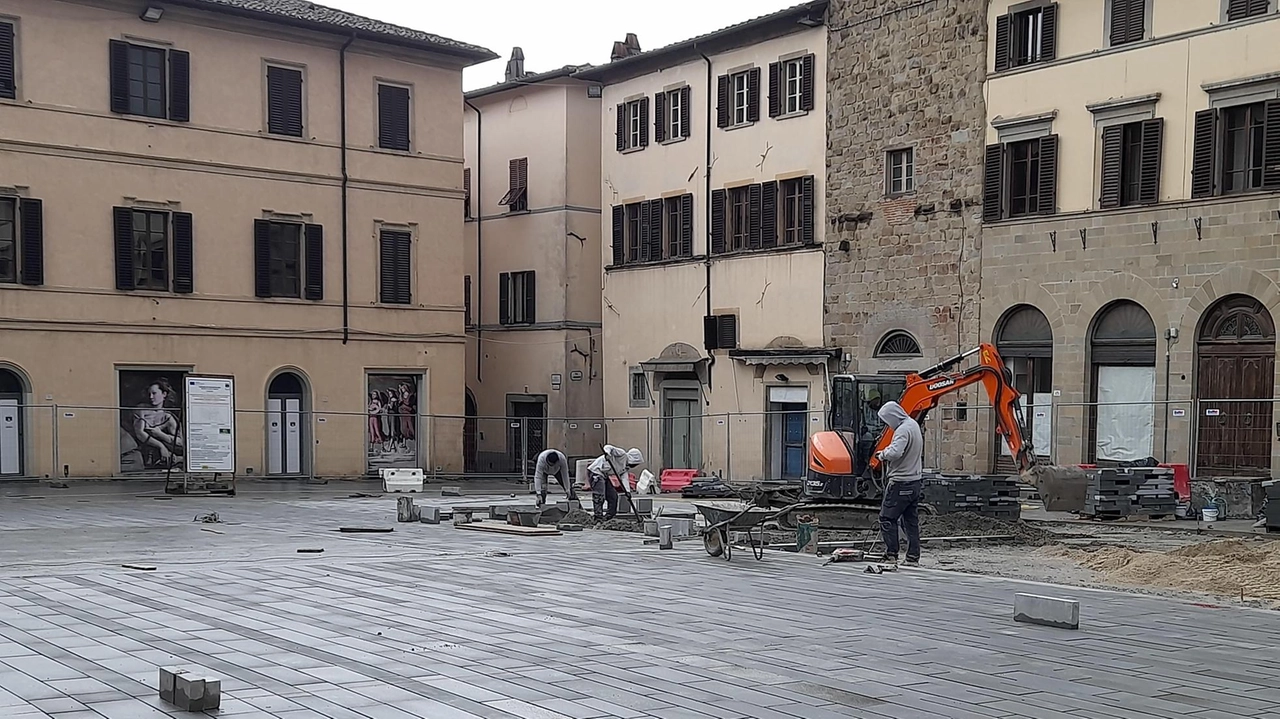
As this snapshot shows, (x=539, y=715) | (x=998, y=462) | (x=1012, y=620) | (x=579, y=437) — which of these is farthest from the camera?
(x=579, y=437)

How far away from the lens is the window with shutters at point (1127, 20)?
2748cm

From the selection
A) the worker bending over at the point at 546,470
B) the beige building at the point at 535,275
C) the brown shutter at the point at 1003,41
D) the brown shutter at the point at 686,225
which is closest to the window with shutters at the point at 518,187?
the beige building at the point at 535,275

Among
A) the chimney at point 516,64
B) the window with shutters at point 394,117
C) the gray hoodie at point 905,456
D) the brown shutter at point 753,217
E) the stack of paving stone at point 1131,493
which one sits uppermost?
the chimney at point 516,64

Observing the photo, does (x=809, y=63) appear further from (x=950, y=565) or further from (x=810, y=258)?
(x=950, y=565)

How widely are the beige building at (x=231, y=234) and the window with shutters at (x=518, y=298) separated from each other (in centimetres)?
449

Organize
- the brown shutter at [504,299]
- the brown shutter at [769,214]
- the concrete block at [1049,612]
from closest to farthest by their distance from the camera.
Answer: the concrete block at [1049,612] → the brown shutter at [769,214] → the brown shutter at [504,299]

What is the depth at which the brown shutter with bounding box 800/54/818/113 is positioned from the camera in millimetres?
34625

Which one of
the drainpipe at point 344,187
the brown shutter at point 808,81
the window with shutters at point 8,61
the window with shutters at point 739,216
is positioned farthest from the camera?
the window with shutters at point 739,216

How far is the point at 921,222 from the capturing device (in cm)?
3219

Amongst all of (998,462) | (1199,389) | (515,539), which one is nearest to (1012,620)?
(515,539)

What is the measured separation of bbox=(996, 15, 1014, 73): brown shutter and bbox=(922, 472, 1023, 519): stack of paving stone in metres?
12.2

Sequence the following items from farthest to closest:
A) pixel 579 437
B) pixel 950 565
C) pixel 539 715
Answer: pixel 579 437, pixel 950 565, pixel 539 715

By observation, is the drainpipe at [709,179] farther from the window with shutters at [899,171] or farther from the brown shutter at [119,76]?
the brown shutter at [119,76]

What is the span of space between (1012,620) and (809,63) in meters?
25.6
